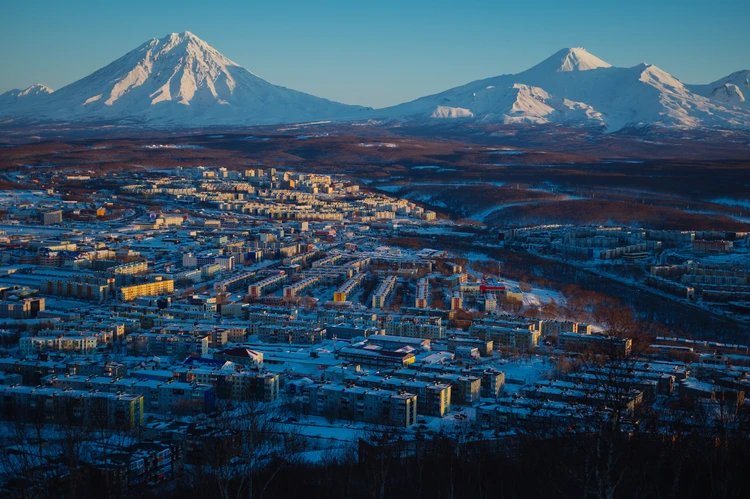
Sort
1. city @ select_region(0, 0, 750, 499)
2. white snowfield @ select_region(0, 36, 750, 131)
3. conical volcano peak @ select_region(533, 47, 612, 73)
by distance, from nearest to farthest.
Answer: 1. city @ select_region(0, 0, 750, 499)
2. white snowfield @ select_region(0, 36, 750, 131)
3. conical volcano peak @ select_region(533, 47, 612, 73)

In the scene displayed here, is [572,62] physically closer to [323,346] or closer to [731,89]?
[731,89]

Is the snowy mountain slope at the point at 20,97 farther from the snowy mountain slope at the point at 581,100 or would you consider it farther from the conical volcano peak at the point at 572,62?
the conical volcano peak at the point at 572,62

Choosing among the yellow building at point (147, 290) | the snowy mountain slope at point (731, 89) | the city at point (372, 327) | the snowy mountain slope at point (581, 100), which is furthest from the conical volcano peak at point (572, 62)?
the yellow building at point (147, 290)

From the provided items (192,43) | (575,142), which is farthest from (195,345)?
(192,43)

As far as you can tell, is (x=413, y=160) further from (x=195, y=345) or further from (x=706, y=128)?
(x=195, y=345)

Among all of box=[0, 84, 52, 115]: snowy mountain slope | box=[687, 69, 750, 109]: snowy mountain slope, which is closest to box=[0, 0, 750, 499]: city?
box=[687, 69, 750, 109]: snowy mountain slope

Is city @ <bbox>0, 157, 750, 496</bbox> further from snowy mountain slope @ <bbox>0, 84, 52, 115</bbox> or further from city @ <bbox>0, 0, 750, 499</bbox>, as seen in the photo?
snowy mountain slope @ <bbox>0, 84, 52, 115</bbox>
